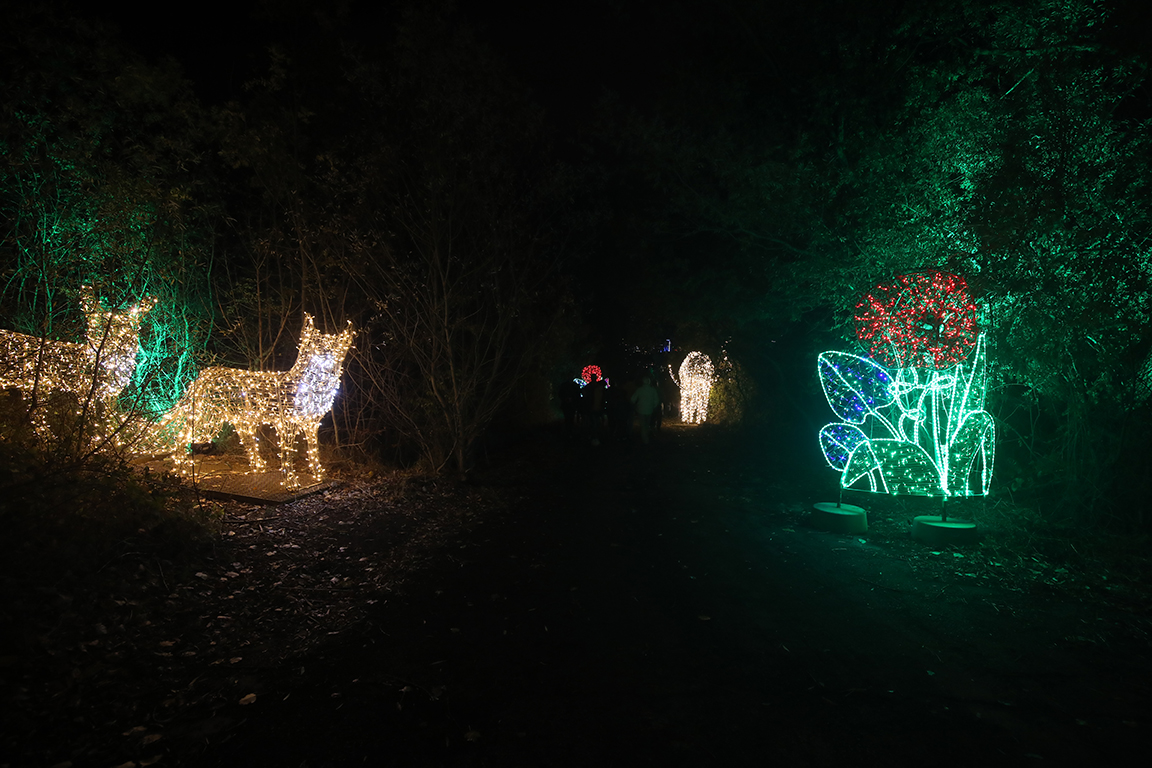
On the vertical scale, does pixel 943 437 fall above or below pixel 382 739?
above

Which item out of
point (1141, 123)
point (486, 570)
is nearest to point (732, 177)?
point (1141, 123)

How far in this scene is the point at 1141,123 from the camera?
235 inches

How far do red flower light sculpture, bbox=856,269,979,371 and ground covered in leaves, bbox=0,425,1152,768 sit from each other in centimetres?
209

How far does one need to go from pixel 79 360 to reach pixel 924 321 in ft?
28.4

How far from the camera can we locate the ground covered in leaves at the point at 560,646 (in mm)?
Answer: 2758

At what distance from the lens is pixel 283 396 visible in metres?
7.89

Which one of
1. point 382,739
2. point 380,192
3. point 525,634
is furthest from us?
point 380,192

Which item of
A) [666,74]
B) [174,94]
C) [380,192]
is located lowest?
[380,192]

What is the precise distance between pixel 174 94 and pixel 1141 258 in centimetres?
1190

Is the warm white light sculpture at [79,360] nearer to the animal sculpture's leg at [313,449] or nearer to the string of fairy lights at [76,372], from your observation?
the string of fairy lights at [76,372]

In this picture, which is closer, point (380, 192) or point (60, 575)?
point (60, 575)

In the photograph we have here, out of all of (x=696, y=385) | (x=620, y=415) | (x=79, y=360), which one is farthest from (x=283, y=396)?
(x=696, y=385)

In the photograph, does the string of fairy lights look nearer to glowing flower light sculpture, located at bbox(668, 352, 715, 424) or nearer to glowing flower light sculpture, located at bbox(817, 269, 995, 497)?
glowing flower light sculpture, located at bbox(817, 269, 995, 497)

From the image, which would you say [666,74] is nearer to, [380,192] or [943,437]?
[380,192]
